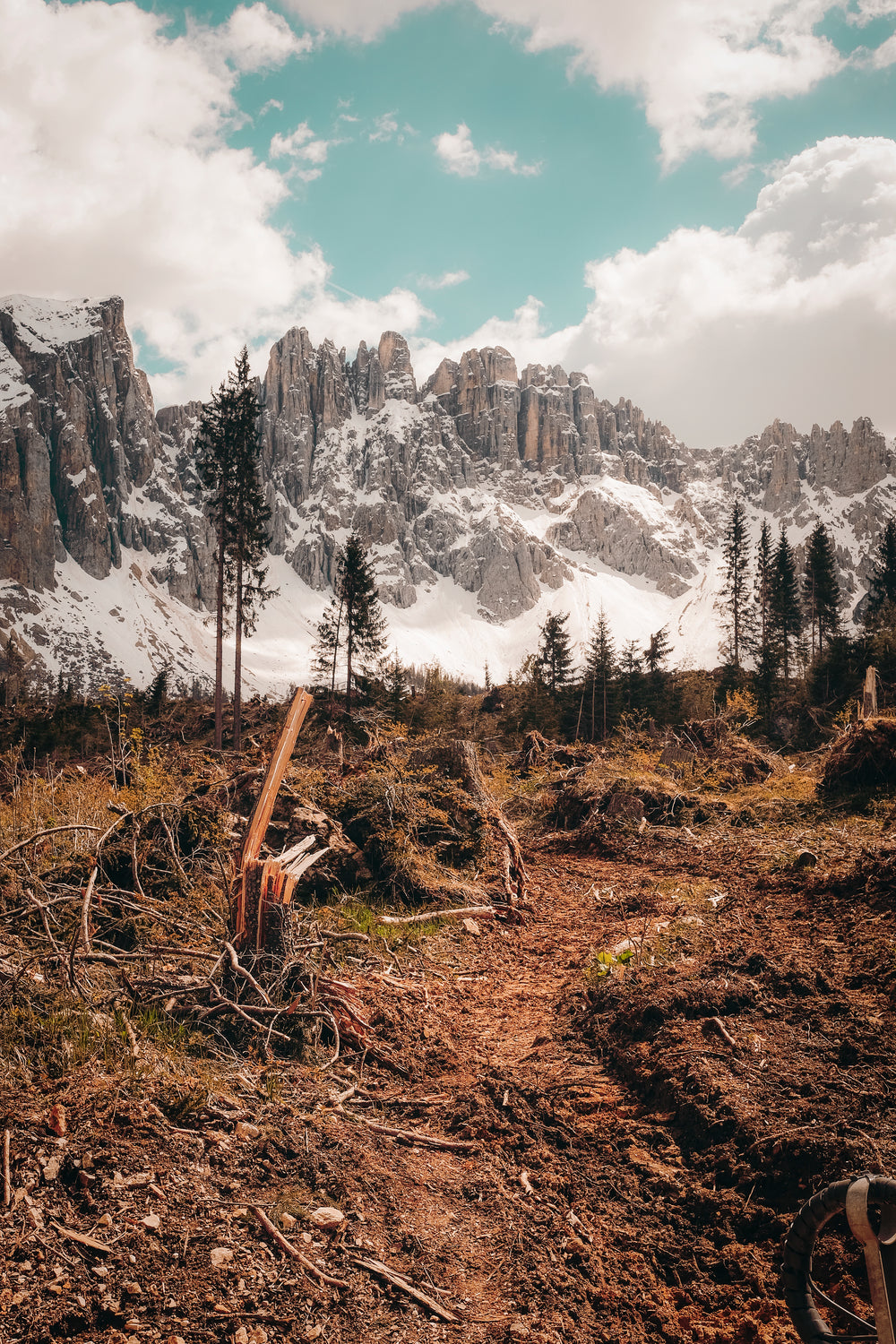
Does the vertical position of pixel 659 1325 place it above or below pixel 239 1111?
below

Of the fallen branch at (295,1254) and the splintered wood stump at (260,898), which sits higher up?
the splintered wood stump at (260,898)

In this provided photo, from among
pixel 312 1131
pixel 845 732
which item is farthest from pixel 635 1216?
pixel 845 732

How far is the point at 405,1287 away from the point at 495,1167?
1132 millimetres

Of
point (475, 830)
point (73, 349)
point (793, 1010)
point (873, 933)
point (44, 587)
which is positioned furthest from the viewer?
point (73, 349)

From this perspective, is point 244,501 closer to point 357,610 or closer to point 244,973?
point 357,610

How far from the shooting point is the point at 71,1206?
2.66 metres

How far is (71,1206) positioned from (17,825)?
4881 millimetres

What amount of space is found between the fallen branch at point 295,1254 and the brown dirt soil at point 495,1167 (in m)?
0.03

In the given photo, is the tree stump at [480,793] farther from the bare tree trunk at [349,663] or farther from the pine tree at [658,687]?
the pine tree at [658,687]

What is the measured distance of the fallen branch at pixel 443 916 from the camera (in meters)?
7.80

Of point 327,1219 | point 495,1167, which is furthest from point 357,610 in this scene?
point 327,1219

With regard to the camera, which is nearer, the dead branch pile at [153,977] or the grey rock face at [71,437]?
the dead branch pile at [153,977]

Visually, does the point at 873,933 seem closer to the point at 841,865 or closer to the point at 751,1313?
the point at 841,865

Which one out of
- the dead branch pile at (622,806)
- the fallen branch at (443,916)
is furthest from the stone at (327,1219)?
the dead branch pile at (622,806)
